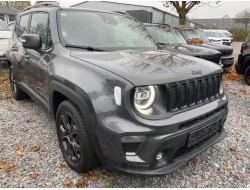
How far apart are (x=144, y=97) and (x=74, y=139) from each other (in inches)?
39.0

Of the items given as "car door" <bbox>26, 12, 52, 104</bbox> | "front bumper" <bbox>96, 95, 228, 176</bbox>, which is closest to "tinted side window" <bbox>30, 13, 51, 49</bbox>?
"car door" <bbox>26, 12, 52, 104</bbox>

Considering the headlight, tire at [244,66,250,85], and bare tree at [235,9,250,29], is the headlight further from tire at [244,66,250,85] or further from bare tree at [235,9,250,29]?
bare tree at [235,9,250,29]

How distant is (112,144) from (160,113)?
0.51 m

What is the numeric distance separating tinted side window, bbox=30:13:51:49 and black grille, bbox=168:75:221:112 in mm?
1851

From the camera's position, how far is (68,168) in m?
2.87

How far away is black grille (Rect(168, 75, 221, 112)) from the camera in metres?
2.25

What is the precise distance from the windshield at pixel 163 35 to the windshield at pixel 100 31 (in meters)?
3.50

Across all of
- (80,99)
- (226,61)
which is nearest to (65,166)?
(80,99)

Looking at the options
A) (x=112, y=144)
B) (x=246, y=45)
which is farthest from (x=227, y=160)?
(x=246, y=45)

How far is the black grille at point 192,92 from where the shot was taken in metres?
2.25

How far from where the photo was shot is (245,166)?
3.02 m

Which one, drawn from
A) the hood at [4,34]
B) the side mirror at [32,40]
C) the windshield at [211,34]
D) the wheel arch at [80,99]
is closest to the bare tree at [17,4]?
the windshield at [211,34]

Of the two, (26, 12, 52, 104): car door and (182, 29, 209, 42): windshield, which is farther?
(182, 29, 209, 42): windshield

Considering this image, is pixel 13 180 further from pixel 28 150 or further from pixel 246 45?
pixel 246 45
